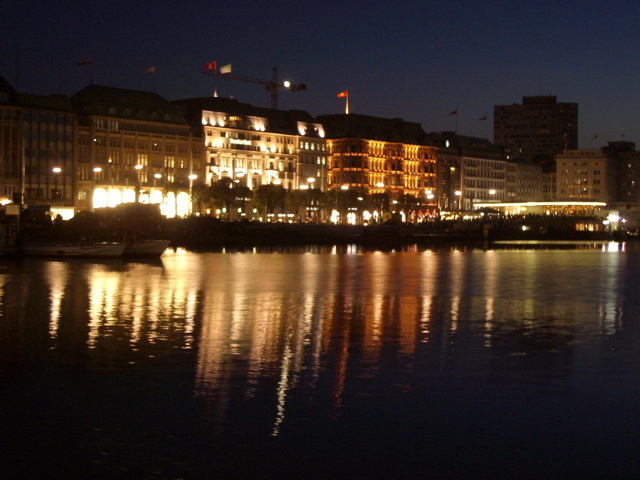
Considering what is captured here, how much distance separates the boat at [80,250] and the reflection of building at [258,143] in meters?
80.4

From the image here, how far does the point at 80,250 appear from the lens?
221ft

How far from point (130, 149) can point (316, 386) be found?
127219 mm

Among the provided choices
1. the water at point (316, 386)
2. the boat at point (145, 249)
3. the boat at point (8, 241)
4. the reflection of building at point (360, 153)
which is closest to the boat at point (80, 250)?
the boat at point (145, 249)

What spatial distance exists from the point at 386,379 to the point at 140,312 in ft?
47.2

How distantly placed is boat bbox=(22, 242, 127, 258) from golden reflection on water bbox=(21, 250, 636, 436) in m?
7.33

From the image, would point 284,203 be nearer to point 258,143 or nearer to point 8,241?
point 258,143

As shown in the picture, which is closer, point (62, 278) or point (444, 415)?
point (444, 415)

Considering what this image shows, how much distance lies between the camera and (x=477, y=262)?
7275cm

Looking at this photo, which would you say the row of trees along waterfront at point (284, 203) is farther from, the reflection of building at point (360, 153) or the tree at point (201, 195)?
the reflection of building at point (360, 153)

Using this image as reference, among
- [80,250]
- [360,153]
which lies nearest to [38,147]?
[80,250]

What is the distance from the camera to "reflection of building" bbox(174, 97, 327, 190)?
158125mm

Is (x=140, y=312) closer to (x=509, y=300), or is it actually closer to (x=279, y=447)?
(x=509, y=300)

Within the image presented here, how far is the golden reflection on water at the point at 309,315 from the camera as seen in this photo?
2227 centimetres

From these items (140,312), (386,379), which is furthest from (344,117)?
(386,379)
